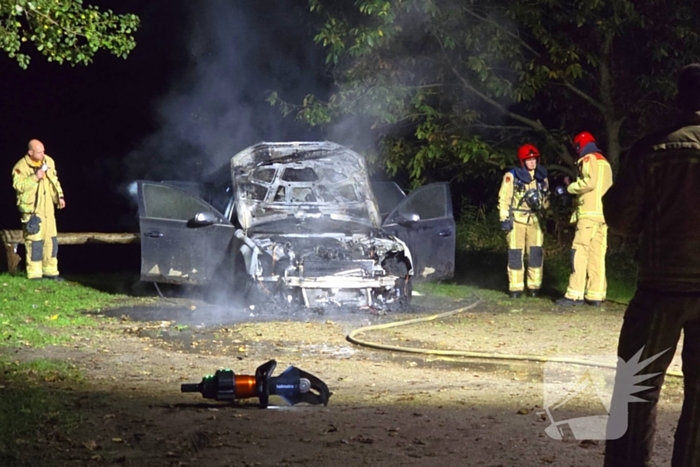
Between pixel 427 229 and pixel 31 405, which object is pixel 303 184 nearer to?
pixel 427 229

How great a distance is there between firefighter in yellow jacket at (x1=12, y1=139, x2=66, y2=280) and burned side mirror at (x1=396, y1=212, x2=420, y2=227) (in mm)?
5074

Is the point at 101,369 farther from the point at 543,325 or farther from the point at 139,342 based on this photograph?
the point at 543,325

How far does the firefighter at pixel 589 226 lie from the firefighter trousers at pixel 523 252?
0.67 metres

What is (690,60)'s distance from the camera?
50.6ft

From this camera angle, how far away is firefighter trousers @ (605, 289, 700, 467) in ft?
14.6

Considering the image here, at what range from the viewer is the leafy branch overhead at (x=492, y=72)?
14836 mm

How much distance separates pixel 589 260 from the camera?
12.1 metres

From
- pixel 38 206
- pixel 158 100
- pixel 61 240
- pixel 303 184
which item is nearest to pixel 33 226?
pixel 38 206

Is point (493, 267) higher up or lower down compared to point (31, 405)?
higher up

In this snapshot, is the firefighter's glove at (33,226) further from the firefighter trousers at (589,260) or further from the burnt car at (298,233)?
the firefighter trousers at (589,260)

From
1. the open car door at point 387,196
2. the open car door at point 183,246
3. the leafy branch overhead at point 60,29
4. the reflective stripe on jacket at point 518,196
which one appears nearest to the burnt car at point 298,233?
the open car door at point 183,246

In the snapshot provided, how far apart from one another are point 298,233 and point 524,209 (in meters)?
3.01

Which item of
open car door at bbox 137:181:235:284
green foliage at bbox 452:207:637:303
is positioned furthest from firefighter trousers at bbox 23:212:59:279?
green foliage at bbox 452:207:637:303

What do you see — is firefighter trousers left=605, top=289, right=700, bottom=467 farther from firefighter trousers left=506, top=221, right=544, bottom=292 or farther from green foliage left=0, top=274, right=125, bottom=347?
firefighter trousers left=506, top=221, right=544, bottom=292
